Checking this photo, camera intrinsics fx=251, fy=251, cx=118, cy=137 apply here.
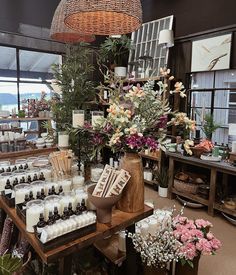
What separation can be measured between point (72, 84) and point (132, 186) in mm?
1997

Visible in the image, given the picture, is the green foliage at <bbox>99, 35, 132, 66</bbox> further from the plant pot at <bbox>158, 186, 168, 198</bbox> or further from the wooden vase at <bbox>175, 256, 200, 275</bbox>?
the wooden vase at <bbox>175, 256, 200, 275</bbox>

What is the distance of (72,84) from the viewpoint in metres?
3.11

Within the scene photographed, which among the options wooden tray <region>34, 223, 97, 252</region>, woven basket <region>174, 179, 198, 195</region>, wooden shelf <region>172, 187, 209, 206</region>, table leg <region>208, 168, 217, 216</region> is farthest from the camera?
woven basket <region>174, 179, 198, 195</region>

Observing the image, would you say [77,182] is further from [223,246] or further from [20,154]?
[223,246]

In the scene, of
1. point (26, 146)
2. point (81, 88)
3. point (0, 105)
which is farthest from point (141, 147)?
point (0, 105)

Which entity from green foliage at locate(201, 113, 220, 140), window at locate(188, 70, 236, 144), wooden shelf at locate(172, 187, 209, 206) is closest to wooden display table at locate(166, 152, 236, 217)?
wooden shelf at locate(172, 187, 209, 206)

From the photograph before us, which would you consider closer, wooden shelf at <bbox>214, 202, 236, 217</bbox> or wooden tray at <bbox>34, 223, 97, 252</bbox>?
wooden tray at <bbox>34, 223, 97, 252</bbox>

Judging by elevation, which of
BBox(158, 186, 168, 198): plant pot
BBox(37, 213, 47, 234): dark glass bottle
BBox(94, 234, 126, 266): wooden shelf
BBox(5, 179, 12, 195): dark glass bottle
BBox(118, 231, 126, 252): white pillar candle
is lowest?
BBox(158, 186, 168, 198): plant pot

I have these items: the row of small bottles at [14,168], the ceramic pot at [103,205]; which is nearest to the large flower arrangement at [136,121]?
the ceramic pot at [103,205]

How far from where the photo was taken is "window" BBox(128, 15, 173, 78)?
14.4 feet

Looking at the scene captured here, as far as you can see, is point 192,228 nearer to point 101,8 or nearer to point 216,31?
point 101,8

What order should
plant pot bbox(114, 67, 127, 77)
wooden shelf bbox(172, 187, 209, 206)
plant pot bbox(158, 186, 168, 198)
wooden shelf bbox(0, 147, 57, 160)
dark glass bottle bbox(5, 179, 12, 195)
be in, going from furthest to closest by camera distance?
plant pot bbox(114, 67, 127, 77) < plant pot bbox(158, 186, 168, 198) < wooden shelf bbox(172, 187, 209, 206) < wooden shelf bbox(0, 147, 57, 160) < dark glass bottle bbox(5, 179, 12, 195)

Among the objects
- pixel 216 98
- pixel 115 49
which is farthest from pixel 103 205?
pixel 115 49

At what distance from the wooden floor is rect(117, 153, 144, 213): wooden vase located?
4.11 ft
